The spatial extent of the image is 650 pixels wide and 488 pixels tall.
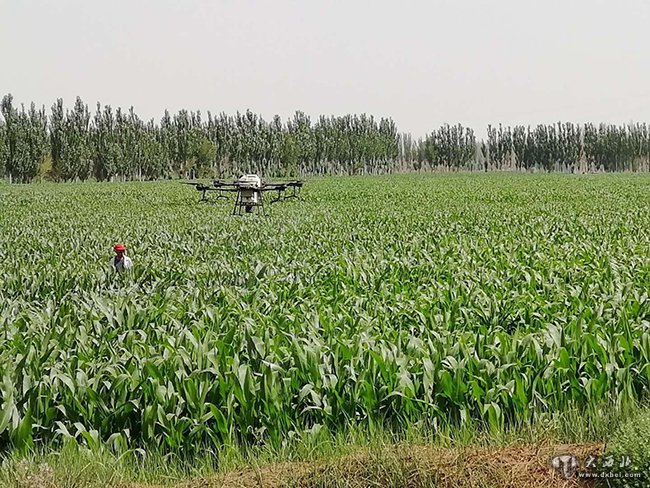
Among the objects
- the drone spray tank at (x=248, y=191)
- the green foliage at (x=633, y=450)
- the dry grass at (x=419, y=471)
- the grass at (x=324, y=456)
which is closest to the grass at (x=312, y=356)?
the grass at (x=324, y=456)

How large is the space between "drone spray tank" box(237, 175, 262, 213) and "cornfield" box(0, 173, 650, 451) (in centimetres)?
1006

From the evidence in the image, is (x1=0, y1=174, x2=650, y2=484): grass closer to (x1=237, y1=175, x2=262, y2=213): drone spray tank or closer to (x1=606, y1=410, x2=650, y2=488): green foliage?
(x1=606, y1=410, x2=650, y2=488): green foliage

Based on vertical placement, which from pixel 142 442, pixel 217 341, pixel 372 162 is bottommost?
pixel 142 442

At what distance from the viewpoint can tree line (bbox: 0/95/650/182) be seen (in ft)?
254

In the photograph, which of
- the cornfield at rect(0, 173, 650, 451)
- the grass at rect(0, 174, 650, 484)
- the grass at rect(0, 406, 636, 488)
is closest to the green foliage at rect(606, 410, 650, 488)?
the grass at rect(0, 406, 636, 488)

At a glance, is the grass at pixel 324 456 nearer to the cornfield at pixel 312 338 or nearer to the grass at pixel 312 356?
the grass at pixel 312 356

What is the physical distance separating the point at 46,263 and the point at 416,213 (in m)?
14.1

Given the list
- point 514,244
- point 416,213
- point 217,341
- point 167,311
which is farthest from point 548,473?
point 416,213

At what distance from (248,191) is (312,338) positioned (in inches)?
778

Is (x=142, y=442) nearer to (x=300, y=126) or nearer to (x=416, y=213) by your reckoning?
(x=416, y=213)

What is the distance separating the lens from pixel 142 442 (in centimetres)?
520

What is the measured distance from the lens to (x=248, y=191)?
25969 mm

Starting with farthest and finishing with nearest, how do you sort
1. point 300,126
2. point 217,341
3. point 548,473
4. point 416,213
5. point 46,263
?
1. point 300,126
2. point 416,213
3. point 46,263
4. point 217,341
5. point 548,473

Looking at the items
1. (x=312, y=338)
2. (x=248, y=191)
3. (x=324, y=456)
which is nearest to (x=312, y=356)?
(x=312, y=338)
